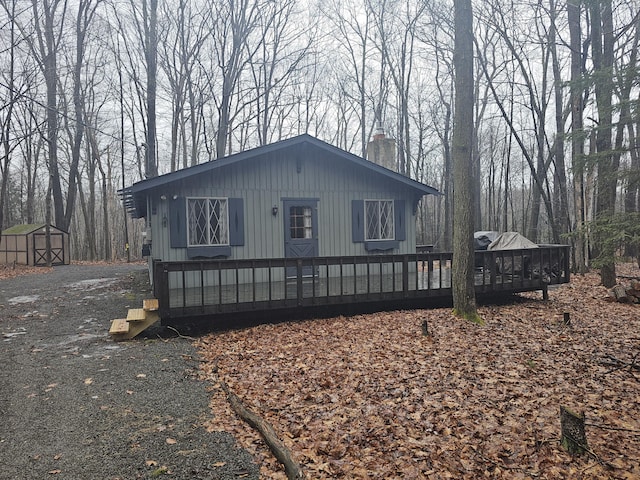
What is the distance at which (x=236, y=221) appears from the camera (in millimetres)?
9617

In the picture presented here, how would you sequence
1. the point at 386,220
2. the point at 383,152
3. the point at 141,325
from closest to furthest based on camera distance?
1. the point at 141,325
2. the point at 386,220
3. the point at 383,152

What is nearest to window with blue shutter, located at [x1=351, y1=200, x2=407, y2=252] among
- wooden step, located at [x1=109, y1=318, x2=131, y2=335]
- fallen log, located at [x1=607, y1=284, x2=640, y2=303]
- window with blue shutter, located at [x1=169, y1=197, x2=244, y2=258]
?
window with blue shutter, located at [x1=169, y1=197, x2=244, y2=258]

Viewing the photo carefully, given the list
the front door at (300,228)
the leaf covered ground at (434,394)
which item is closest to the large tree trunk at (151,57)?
the front door at (300,228)

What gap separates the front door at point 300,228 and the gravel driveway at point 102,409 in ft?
13.2

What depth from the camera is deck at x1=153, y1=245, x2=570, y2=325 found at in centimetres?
690

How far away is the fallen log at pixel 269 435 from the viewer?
2926mm

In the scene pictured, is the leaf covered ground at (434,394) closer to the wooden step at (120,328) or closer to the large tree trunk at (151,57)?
the wooden step at (120,328)

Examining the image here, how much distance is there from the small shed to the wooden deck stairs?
16401 mm

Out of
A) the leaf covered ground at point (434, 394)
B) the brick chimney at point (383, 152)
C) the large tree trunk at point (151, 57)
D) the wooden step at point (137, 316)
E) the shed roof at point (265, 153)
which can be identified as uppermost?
the large tree trunk at point (151, 57)

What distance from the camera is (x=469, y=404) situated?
13.3 feet

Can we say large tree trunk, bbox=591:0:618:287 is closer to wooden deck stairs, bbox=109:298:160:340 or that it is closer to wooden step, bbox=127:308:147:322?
wooden deck stairs, bbox=109:298:160:340

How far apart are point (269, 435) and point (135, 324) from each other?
4.11 metres

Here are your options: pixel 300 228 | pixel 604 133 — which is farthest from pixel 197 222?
pixel 604 133

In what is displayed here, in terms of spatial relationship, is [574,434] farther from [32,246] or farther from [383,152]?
[32,246]
